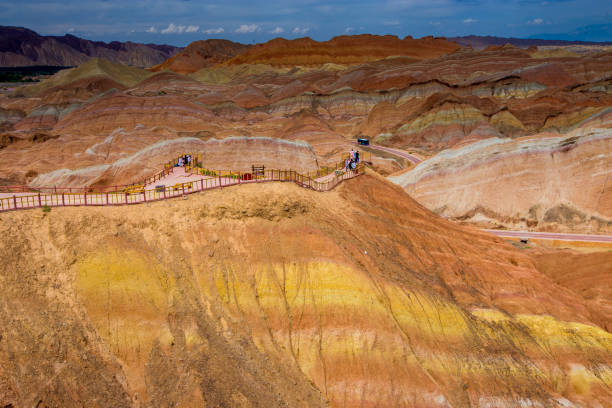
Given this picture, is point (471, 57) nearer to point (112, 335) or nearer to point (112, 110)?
point (112, 110)

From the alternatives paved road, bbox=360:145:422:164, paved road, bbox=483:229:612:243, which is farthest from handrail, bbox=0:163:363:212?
paved road, bbox=360:145:422:164

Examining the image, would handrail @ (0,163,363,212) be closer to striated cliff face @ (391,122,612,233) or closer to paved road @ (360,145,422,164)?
striated cliff face @ (391,122,612,233)

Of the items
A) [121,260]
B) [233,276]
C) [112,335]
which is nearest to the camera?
[112,335]

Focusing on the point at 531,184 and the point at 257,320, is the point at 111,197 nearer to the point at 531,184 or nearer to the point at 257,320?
the point at 257,320

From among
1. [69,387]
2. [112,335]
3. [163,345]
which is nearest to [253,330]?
[163,345]

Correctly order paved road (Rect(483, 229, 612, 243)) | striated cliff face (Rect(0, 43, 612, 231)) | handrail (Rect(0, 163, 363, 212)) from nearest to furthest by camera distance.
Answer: handrail (Rect(0, 163, 363, 212)), paved road (Rect(483, 229, 612, 243)), striated cliff face (Rect(0, 43, 612, 231))

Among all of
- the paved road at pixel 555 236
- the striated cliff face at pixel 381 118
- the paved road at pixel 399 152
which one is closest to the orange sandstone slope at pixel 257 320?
the paved road at pixel 555 236
